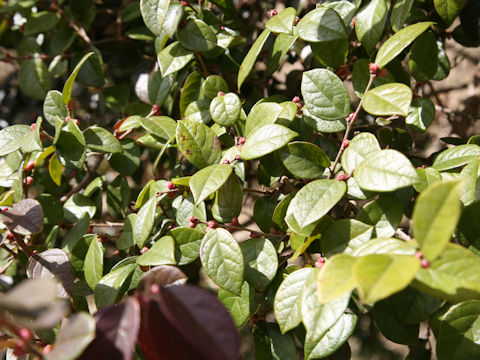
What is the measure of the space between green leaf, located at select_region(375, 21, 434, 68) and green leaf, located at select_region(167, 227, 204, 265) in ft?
1.61

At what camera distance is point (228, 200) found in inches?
36.7

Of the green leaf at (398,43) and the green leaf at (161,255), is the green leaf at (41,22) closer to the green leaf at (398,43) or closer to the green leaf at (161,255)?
the green leaf at (161,255)

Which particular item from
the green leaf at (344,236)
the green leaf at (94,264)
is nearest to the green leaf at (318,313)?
the green leaf at (344,236)

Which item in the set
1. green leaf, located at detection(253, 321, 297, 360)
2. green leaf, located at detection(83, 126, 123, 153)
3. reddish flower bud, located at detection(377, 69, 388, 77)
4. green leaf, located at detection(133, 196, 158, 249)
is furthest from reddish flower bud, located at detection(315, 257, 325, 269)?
green leaf, located at detection(83, 126, 123, 153)

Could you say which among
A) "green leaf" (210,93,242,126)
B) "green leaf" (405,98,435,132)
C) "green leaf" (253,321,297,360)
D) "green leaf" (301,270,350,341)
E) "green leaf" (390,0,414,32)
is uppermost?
"green leaf" (390,0,414,32)

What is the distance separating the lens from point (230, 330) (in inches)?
23.5

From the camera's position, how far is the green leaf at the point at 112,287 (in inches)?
34.2

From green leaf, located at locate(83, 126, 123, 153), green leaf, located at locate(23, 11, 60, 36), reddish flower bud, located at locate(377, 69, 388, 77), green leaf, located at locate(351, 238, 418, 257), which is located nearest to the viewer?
green leaf, located at locate(351, 238, 418, 257)

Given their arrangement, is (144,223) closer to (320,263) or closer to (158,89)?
(320,263)

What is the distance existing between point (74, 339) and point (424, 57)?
3.03 feet

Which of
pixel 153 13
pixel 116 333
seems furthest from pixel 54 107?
pixel 116 333

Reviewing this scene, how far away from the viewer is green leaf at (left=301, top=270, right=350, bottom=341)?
0.70 m

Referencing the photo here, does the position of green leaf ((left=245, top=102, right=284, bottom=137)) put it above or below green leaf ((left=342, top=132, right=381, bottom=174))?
above

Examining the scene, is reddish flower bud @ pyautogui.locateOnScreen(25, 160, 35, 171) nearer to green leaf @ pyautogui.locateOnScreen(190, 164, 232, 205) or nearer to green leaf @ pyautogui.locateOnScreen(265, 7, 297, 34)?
green leaf @ pyautogui.locateOnScreen(190, 164, 232, 205)
